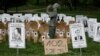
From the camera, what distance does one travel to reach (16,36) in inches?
743

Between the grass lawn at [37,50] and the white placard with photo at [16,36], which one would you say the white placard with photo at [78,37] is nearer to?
the grass lawn at [37,50]

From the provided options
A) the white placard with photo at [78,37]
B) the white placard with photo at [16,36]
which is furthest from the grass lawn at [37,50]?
the white placard with photo at [16,36]

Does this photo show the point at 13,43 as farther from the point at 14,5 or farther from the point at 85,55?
the point at 14,5

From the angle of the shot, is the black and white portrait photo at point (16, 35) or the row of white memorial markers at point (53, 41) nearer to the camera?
the row of white memorial markers at point (53, 41)

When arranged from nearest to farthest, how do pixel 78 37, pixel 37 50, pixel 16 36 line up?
pixel 16 36, pixel 78 37, pixel 37 50

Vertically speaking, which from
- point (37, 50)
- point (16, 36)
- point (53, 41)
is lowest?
point (37, 50)

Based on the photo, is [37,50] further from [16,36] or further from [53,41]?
[53,41]

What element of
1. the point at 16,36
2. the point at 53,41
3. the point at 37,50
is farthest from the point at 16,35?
the point at 37,50

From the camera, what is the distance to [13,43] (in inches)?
735

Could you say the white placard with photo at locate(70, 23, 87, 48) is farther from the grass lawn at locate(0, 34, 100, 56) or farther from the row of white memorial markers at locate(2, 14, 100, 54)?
the grass lawn at locate(0, 34, 100, 56)

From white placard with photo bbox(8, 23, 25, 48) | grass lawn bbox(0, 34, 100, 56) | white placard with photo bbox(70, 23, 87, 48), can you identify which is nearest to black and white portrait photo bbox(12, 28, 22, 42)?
white placard with photo bbox(8, 23, 25, 48)

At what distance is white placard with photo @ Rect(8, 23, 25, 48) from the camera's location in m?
18.7

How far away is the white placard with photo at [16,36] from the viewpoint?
1866cm

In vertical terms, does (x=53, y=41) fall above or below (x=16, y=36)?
below
